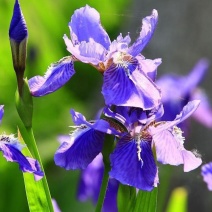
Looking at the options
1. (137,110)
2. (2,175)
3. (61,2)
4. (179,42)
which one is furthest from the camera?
(61,2)

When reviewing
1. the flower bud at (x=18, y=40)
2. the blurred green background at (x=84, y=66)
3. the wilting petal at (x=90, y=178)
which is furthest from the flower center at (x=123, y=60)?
the blurred green background at (x=84, y=66)

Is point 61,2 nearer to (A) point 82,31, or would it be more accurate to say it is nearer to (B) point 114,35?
(B) point 114,35

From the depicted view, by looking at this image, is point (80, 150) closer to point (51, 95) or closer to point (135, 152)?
point (135, 152)

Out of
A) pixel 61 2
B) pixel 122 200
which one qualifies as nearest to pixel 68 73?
pixel 122 200

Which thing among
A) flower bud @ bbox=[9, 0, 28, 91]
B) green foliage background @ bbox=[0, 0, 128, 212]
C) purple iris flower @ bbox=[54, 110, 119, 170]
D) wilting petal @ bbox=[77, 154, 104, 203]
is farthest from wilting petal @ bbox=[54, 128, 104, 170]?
green foliage background @ bbox=[0, 0, 128, 212]

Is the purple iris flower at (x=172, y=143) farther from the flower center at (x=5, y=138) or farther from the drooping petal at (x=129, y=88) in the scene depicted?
the flower center at (x=5, y=138)

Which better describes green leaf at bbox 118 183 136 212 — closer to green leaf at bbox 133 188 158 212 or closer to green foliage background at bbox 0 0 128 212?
green leaf at bbox 133 188 158 212
